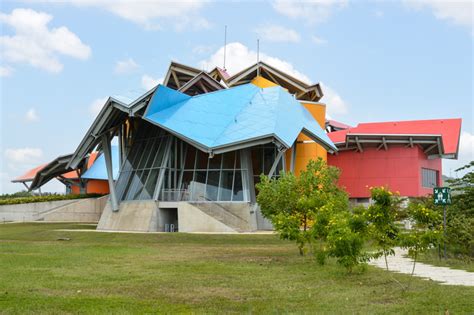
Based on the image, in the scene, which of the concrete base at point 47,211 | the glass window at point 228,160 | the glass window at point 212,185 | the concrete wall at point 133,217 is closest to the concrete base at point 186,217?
the concrete wall at point 133,217

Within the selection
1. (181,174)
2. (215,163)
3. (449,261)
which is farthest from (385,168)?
(449,261)

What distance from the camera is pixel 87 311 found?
10047mm

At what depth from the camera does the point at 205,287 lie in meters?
13.2

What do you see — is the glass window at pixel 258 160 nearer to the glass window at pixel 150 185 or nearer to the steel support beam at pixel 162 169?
the steel support beam at pixel 162 169

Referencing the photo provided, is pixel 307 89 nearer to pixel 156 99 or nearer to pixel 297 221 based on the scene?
pixel 156 99

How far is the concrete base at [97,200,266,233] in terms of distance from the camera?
4034cm

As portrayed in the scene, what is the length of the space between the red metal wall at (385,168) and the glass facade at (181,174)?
13795mm

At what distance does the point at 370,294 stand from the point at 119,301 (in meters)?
5.22

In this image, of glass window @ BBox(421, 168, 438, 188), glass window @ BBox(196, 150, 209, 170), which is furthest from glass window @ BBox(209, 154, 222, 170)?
glass window @ BBox(421, 168, 438, 188)

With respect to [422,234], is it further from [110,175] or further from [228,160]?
[110,175]

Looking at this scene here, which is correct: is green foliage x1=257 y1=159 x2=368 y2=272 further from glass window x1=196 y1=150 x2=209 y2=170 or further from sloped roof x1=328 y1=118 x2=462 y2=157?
sloped roof x1=328 y1=118 x2=462 y2=157

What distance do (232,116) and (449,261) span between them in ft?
81.8

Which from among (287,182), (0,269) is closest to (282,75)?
(287,182)

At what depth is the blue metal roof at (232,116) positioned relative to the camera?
131 feet
